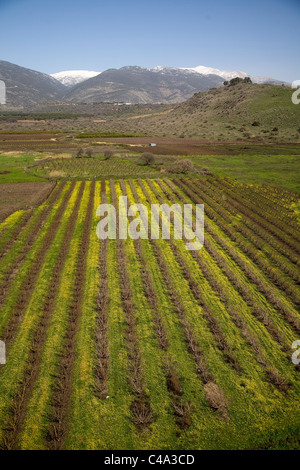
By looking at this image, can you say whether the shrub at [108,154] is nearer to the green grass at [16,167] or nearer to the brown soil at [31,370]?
the green grass at [16,167]

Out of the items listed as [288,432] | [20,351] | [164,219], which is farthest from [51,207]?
[288,432]

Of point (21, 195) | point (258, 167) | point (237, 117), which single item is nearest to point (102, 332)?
point (21, 195)

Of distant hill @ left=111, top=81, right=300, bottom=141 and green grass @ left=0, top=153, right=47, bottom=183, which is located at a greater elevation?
distant hill @ left=111, top=81, right=300, bottom=141

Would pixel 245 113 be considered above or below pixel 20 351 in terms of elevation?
above

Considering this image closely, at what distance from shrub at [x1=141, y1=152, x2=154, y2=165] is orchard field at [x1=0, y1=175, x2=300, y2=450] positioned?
37.5 m

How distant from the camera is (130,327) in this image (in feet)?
48.0

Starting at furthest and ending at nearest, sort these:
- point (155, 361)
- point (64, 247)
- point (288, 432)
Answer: point (64, 247)
point (155, 361)
point (288, 432)

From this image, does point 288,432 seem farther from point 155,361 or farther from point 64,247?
point 64,247

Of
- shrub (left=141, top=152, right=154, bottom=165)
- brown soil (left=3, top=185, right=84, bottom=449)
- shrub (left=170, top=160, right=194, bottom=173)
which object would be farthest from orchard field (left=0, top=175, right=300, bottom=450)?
shrub (left=141, top=152, right=154, bottom=165)

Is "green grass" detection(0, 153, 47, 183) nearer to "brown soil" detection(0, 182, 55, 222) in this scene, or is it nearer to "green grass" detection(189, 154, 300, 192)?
"brown soil" detection(0, 182, 55, 222)

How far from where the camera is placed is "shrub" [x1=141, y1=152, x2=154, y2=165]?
5941 centimetres

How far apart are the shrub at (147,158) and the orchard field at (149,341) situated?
37.5 m

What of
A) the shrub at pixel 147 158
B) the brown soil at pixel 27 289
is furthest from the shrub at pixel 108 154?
the brown soil at pixel 27 289

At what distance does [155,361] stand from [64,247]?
14359 mm
